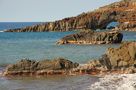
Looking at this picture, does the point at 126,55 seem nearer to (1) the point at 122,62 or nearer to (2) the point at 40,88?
(1) the point at 122,62

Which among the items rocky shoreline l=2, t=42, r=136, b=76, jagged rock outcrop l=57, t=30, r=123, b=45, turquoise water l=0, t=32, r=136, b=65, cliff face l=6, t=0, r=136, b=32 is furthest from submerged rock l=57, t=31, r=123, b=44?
cliff face l=6, t=0, r=136, b=32

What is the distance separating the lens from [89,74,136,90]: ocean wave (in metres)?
31.0

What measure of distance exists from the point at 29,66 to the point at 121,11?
114032 millimetres

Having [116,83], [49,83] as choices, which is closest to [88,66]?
[49,83]

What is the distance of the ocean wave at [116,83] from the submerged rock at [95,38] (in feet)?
139

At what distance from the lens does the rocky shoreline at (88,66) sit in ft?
130

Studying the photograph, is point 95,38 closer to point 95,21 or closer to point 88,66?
point 88,66

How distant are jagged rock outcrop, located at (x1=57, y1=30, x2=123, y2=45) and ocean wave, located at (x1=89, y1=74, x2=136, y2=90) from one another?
4245 centimetres

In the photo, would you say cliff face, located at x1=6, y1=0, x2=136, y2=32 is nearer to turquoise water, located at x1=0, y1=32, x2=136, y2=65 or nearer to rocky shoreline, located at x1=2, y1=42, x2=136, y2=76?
turquoise water, located at x1=0, y1=32, x2=136, y2=65

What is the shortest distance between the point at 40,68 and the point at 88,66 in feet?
13.3

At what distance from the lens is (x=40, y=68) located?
40.6m

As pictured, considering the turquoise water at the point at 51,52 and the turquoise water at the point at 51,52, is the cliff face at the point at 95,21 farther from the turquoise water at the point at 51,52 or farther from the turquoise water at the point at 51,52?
the turquoise water at the point at 51,52

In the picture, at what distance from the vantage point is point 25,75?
39.9 metres

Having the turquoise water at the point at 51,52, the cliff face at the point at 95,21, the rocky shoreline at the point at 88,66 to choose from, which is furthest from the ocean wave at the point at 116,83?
the cliff face at the point at 95,21
